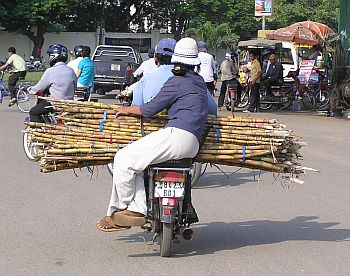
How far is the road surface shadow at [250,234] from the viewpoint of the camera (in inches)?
262

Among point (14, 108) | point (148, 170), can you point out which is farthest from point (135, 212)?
point (14, 108)

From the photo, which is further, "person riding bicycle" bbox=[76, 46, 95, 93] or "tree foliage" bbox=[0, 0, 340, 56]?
"tree foliage" bbox=[0, 0, 340, 56]

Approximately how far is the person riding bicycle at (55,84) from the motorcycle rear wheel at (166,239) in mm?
5502

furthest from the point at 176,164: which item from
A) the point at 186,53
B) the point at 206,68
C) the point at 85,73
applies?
the point at 206,68

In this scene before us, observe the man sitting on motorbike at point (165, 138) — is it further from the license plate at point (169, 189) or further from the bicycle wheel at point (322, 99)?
the bicycle wheel at point (322, 99)

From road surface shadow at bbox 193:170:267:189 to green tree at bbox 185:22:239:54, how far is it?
160 feet

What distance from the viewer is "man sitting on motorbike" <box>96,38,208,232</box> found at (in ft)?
19.5

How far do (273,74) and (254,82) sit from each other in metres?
1.32

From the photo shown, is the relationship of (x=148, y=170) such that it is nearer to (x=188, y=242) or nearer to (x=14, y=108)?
(x=188, y=242)

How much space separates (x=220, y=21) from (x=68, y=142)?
5974cm

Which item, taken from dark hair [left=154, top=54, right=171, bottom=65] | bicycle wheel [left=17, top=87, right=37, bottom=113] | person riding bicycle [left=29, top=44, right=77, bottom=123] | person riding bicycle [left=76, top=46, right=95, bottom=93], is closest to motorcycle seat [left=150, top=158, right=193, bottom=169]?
dark hair [left=154, top=54, right=171, bottom=65]

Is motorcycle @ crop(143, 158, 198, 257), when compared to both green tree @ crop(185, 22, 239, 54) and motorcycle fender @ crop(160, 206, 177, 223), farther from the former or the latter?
green tree @ crop(185, 22, 239, 54)

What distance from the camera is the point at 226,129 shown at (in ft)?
21.1

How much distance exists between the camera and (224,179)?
10.7 metres
